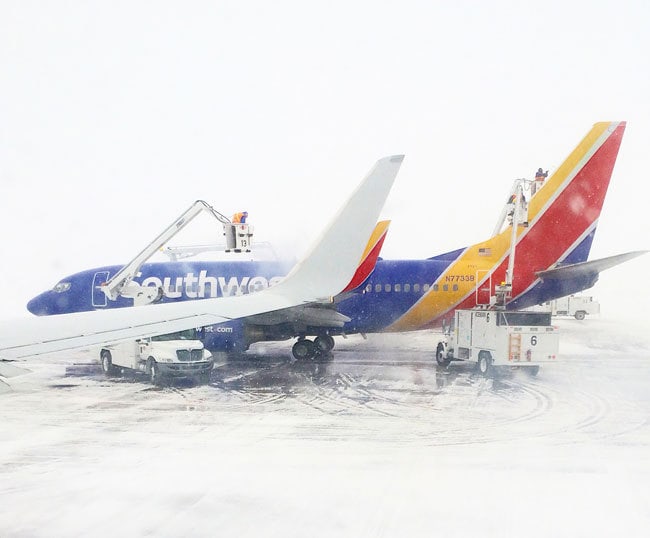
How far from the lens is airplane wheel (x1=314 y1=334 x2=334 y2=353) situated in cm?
2417

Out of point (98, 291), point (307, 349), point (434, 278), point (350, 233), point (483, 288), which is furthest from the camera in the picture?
point (98, 291)

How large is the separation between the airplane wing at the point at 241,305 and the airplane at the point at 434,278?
7.90 m

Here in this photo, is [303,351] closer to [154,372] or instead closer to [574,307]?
[154,372]

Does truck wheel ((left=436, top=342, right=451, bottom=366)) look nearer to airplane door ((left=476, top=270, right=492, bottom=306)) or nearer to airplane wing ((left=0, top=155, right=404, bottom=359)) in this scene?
airplane door ((left=476, top=270, right=492, bottom=306))

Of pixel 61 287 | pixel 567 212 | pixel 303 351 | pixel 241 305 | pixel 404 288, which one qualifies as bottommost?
pixel 303 351

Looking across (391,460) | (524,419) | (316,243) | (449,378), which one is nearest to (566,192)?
(449,378)

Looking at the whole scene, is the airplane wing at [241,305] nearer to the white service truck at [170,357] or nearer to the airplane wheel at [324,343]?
the white service truck at [170,357]

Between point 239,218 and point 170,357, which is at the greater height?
point 239,218

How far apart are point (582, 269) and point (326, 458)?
14901mm

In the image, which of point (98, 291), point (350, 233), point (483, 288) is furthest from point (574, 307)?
point (350, 233)

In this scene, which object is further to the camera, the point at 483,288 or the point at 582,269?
the point at 483,288

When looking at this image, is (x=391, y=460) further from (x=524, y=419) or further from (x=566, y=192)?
(x=566, y=192)

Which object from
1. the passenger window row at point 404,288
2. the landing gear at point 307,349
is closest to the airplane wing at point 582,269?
the passenger window row at point 404,288

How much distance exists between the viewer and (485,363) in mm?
19875
